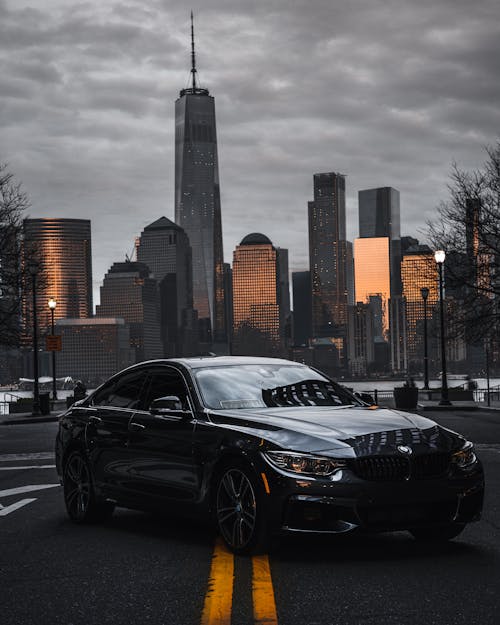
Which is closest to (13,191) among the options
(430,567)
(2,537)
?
(2,537)

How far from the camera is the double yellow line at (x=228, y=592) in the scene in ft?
17.3

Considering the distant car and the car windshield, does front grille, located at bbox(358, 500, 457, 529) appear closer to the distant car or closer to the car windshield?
the distant car

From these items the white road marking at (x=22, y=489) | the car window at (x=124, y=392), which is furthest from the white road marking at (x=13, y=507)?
the car window at (x=124, y=392)

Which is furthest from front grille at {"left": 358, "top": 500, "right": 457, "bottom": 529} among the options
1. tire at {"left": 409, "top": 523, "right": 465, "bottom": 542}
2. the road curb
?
the road curb

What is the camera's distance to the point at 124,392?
9.14m

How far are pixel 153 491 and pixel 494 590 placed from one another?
123 inches

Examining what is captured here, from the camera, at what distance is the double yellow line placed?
5.27 metres

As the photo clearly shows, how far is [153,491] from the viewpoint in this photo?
8.09 metres

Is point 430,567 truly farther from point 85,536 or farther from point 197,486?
point 85,536

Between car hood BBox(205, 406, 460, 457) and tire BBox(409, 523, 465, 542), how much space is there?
26.2 inches

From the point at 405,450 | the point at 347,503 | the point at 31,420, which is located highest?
the point at 405,450

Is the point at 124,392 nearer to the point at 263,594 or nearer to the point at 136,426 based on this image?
the point at 136,426

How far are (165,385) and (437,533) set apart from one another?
256 centimetres

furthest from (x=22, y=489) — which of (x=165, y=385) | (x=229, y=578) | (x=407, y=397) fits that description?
(x=407, y=397)
